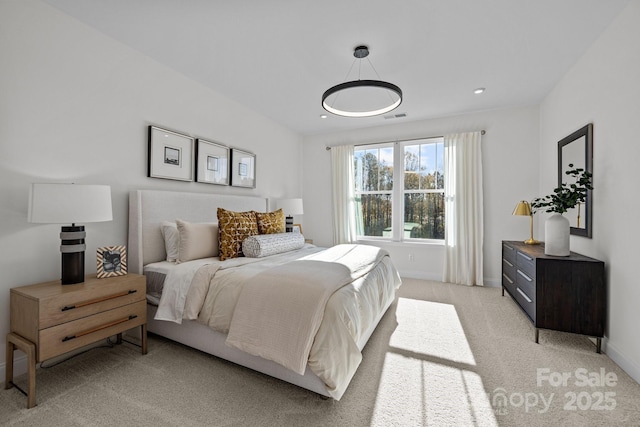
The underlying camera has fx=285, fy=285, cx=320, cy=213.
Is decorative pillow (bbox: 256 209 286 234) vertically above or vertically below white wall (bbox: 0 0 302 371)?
below

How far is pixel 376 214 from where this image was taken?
519cm

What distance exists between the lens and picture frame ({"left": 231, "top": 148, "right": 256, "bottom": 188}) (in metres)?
3.91

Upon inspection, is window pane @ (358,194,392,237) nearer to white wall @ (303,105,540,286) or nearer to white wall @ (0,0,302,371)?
white wall @ (303,105,540,286)

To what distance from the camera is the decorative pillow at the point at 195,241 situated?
2654 mm

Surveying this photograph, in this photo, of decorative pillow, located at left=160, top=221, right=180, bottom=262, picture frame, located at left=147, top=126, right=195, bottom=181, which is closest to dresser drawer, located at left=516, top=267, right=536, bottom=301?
decorative pillow, located at left=160, top=221, right=180, bottom=262

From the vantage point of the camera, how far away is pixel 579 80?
9.34 ft

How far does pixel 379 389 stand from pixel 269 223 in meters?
2.10

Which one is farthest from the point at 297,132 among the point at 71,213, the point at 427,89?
→ the point at 71,213

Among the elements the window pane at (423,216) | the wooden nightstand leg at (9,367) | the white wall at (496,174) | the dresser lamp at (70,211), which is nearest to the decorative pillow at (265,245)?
the dresser lamp at (70,211)

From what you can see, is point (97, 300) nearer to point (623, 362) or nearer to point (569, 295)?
point (569, 295)

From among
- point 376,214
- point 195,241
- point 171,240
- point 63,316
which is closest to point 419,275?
point 376,214

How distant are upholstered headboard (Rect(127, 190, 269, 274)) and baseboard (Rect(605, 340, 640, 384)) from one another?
3882mm

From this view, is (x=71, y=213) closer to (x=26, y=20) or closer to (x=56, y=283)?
(x=56, y=283)

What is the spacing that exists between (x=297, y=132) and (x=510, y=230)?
12.9 feet
